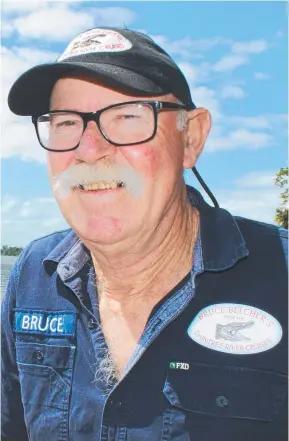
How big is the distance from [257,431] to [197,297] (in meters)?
0.60

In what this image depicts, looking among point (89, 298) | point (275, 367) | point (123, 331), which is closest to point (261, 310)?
point (275, 367)

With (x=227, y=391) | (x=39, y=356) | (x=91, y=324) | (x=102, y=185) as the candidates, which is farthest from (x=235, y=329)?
(x=39, y=356)

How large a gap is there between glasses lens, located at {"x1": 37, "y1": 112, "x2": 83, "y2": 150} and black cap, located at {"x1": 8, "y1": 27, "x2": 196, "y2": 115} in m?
0.19

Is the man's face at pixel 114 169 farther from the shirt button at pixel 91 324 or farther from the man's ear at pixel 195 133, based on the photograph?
the shirt button at pixel 91 324

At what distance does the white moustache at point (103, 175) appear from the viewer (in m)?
2.60

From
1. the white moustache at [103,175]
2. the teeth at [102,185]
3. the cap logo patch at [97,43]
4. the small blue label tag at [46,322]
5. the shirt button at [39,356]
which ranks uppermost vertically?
the cap logo patch at [97,43]

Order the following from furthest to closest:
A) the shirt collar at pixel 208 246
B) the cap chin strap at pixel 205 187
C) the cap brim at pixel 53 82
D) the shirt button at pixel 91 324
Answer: the cap chin strap at pixel 205 187 → the shirt button at pixel 91 324 → the shirt collar at pixel 208 246 → the cap brim at pixel 53 82

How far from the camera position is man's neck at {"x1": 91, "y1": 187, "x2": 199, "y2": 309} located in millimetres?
2797

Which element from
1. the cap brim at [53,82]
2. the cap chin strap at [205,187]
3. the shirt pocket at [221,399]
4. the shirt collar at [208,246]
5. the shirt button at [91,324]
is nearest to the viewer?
the shirt pocket at [221,399]

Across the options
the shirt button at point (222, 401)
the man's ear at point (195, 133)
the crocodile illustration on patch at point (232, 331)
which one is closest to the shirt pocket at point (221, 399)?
the shirt button at point (222, 401)

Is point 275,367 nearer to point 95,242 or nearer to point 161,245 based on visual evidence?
point 161,245

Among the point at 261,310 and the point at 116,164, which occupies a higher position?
the point at 116,164

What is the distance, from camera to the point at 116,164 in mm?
2602

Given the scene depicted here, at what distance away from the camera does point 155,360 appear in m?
2.53
